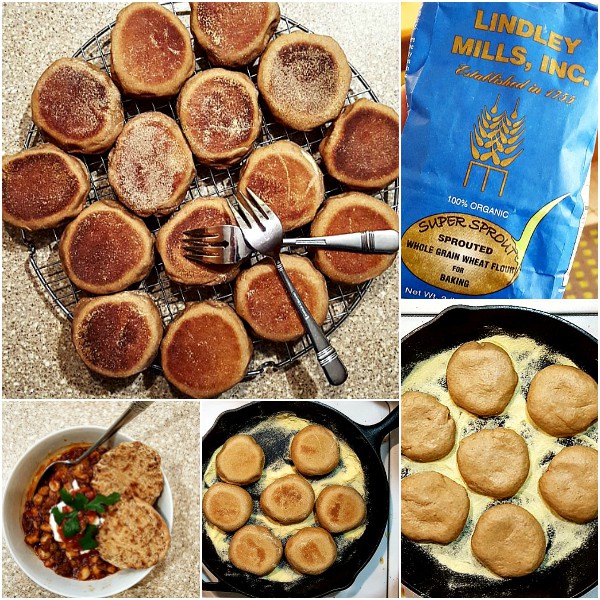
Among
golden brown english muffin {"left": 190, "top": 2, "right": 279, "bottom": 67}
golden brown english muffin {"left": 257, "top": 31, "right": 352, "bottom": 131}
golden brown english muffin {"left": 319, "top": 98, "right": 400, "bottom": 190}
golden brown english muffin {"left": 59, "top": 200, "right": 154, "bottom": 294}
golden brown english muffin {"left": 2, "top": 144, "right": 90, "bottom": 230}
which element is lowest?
golden brown english muffin {"left": 59, "top": 200, "right": 154, "bottom": 294}

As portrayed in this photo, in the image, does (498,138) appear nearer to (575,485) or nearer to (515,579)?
(575,485)

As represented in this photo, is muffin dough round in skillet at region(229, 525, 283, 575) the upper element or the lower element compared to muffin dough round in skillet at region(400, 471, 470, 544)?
lower

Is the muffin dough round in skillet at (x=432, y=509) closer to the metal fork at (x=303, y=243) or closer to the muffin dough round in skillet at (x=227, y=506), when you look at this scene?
the muffin dough round in skillet at (x=227, y=506)

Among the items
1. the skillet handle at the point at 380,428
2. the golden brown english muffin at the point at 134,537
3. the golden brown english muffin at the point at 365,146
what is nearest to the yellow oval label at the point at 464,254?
the golden brown english muffin at the point at 365,146

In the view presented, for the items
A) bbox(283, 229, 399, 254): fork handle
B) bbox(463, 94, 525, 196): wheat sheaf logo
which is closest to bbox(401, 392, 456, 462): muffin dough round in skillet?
bbox(283, 229, 399, 254): fork handle

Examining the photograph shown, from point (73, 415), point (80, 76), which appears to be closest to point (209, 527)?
point (73, 415)

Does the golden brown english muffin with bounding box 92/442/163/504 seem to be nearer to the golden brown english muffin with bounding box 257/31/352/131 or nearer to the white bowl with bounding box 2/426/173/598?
the white bowl with bounding box 2/426/173/598

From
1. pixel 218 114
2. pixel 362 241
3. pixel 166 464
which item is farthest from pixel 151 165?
pixel 166 464
